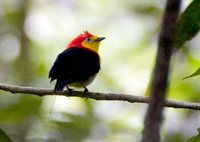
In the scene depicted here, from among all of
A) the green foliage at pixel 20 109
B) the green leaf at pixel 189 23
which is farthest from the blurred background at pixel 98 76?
the green leaf at pixel 189 23

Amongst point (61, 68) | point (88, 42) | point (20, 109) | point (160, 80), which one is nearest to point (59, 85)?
point (61, 68)

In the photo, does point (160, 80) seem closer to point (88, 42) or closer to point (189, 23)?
point (189, 23)

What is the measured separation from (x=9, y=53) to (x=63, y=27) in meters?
1.11

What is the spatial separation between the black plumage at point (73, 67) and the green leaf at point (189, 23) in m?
1.73

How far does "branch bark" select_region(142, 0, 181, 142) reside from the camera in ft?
2.75

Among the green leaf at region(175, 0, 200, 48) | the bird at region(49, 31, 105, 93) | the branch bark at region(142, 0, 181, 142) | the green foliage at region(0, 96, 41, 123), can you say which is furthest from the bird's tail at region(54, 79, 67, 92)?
the branch bark at region(142, 0, 181, 142)

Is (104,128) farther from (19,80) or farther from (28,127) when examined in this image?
(19,80)

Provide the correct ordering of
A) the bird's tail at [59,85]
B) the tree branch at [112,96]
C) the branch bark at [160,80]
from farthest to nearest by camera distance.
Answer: the bird's tail at [59,85], the tree branch at [112,96], the branch bark at [160,80]

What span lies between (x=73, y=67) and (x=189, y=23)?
2.13 meters

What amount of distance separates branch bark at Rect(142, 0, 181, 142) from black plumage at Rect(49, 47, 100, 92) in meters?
2.71

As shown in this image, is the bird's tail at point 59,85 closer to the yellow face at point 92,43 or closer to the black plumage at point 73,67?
the black plumage at point 73,67

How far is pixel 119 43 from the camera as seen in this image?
23.2ft

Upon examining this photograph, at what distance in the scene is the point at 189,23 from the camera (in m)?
1.90

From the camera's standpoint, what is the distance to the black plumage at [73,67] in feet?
12.6
